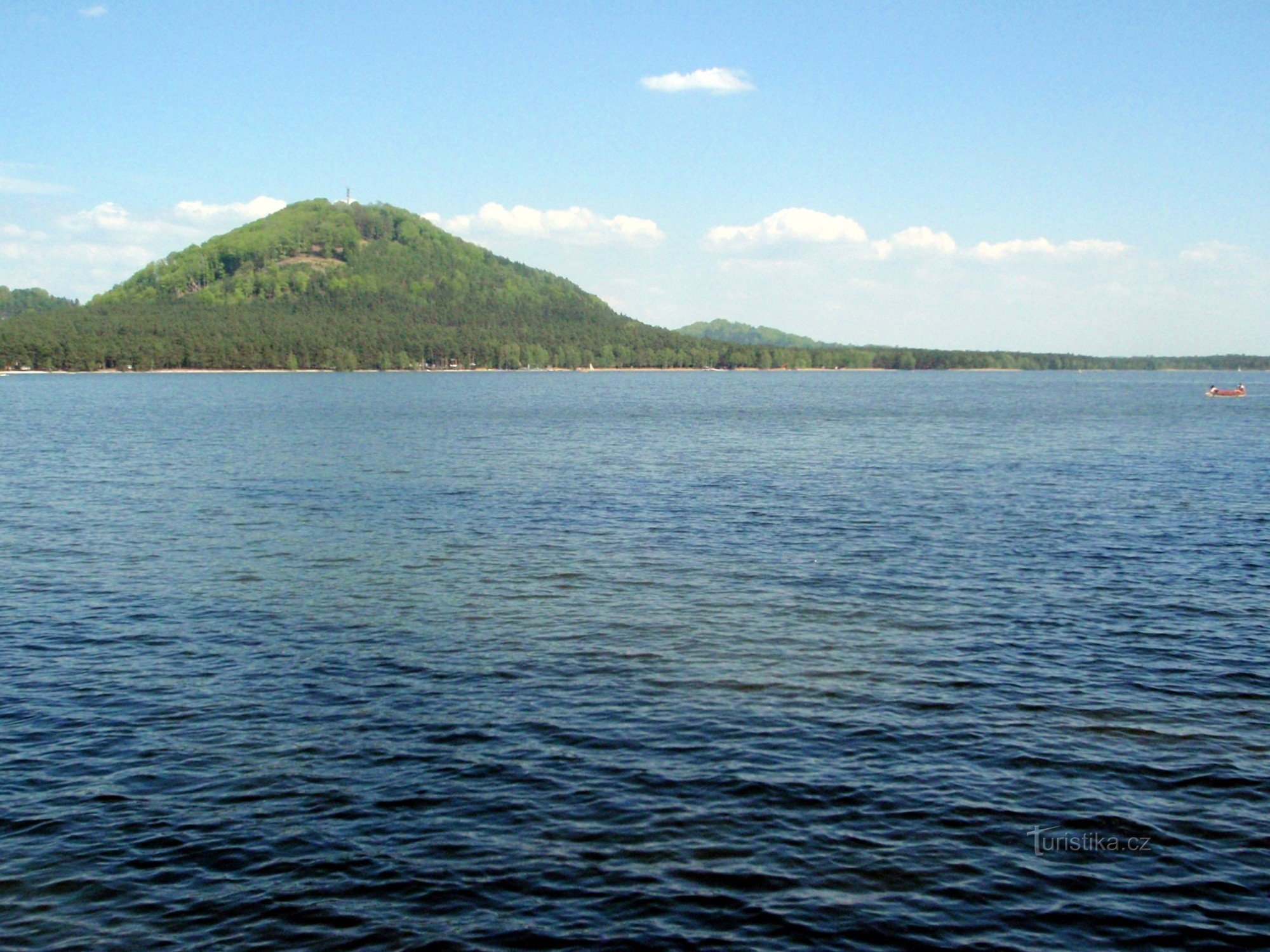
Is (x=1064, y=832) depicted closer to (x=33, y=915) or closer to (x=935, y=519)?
(x=33, y=915)

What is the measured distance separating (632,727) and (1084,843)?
8.21 m

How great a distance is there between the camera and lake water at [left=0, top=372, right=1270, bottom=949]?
14203mm

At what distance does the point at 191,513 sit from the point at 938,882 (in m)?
40.6

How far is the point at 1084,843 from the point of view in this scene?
52.1ft

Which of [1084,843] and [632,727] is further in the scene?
[632,727]

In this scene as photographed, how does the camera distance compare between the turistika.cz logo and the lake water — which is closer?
the lake water

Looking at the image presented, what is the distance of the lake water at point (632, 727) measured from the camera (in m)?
14.2

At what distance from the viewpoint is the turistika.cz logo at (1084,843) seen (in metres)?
15.7

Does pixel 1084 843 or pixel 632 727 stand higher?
pixel 632 727

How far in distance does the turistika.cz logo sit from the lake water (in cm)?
5

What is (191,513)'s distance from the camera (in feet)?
155

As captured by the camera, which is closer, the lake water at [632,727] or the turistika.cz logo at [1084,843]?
the lake water at [632,727]

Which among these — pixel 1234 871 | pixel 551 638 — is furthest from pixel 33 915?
pixel 1234 871

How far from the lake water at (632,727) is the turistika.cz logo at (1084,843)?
2.1 inches
